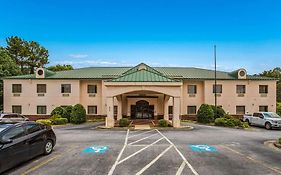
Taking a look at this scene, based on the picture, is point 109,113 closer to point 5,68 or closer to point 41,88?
point 41,88

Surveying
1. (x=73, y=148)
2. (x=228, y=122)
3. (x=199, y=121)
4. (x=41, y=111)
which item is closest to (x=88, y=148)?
(x=73, y=148)

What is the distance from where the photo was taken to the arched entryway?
32.4 m

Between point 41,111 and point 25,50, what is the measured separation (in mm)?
29234

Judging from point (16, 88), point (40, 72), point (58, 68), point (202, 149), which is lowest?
point (202, 149)

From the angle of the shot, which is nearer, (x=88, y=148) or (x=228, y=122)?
(x=88, y=148)

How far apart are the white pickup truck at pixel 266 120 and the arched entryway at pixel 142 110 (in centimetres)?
1257

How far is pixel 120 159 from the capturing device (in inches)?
402

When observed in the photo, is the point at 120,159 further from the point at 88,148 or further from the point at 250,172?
the point at 250,172

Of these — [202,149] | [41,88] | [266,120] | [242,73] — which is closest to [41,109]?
[41,88]

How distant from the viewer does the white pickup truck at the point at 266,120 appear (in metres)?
24.0

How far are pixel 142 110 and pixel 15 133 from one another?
2391cm

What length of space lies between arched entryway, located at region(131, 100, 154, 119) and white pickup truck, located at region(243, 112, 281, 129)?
495 inches

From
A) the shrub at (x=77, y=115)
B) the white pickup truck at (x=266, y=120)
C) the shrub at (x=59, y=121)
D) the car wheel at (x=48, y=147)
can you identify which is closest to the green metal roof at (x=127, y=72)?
the shrub at (x=77, y=115)

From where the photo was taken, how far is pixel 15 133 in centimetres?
930
